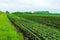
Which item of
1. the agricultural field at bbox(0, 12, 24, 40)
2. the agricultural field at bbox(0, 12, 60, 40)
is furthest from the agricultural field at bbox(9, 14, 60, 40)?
the agricultural field at bbox(0, 12, 24, 40)

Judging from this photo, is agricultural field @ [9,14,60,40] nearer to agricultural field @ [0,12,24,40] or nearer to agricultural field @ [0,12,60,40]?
agricultural field @ [0,12,60,40]

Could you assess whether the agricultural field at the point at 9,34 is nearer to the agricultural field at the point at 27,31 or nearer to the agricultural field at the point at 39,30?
the agricultural field at the point at 27,31

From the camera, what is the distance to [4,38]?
12078 millimetres

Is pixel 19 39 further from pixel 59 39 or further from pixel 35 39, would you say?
pixel 59 39

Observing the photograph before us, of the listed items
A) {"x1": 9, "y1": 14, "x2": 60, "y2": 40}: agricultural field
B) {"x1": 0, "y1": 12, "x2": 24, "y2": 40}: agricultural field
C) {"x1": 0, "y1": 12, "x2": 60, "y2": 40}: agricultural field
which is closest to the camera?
{"x1": 0, "y1": 12, "x2": 24, "y2": 40}: agricultural field

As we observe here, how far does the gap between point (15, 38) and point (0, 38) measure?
32.3 inches

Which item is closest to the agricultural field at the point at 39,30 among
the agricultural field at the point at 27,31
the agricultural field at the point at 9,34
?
the agricultural field at the point at 27,31

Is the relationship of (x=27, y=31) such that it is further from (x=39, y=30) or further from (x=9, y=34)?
(x=9, y=34)

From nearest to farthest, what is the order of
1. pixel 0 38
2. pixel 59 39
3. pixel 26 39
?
pixel 0 38 → pixel 26 39 → pixel 59 39

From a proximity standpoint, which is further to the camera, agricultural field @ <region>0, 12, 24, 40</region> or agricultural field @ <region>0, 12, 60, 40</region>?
agricultural field @ <region>0, 12, 60, 40</region>

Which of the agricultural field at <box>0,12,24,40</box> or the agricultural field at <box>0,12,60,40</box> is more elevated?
the agricultural field at <box>0,12,24,40</box>

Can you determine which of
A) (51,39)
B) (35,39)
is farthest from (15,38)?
(51,39)

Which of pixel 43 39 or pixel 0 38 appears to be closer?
pixel 0 38

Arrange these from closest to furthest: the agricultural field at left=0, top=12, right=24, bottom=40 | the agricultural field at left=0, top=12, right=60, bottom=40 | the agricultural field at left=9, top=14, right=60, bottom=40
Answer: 1. the agricultural field at left=0, top=12, right=24, bottom=40
2. the agricultural field at left=0, top=12, right=60, bottom=40
3. the agricultural field at left=9, top=14, right=60, bottom=40
